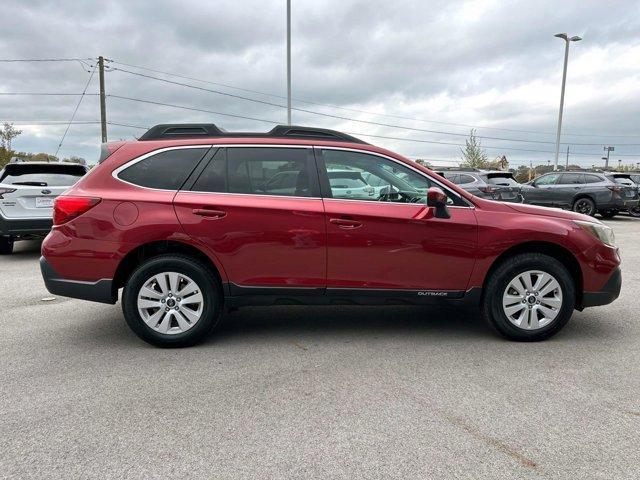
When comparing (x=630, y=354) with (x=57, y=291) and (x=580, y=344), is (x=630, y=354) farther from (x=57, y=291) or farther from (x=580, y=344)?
(x=57, y=291)

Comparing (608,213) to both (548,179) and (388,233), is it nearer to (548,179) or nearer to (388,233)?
(548,179)

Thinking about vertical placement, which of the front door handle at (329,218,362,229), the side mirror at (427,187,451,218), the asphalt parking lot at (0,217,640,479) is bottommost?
the asphalt parking lot at (0,217,640,479)

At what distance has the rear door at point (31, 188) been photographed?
838 cm

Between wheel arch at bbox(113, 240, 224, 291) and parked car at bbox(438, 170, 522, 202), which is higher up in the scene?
parked car at bbox(438, 170, 522, 202)

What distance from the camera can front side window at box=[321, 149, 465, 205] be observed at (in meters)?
4.35

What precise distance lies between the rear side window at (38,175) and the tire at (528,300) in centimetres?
755

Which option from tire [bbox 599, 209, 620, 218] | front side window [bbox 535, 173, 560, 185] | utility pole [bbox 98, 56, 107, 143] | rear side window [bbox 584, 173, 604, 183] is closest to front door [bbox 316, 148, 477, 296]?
rear side window [bbox 584, 173, 604, 183]

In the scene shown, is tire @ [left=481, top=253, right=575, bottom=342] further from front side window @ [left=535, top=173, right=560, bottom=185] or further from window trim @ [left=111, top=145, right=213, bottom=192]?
front side window @ [left=535, top=173, right=560, bottom=185]

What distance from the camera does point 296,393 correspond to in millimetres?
3424

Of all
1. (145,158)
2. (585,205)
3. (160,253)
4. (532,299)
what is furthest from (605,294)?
(585,205)

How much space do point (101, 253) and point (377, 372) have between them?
7.80 ft

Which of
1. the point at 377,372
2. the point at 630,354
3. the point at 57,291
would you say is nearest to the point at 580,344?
A: the point at 630,354

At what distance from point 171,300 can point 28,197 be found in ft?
18.6

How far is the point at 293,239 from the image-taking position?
420 centimetres
